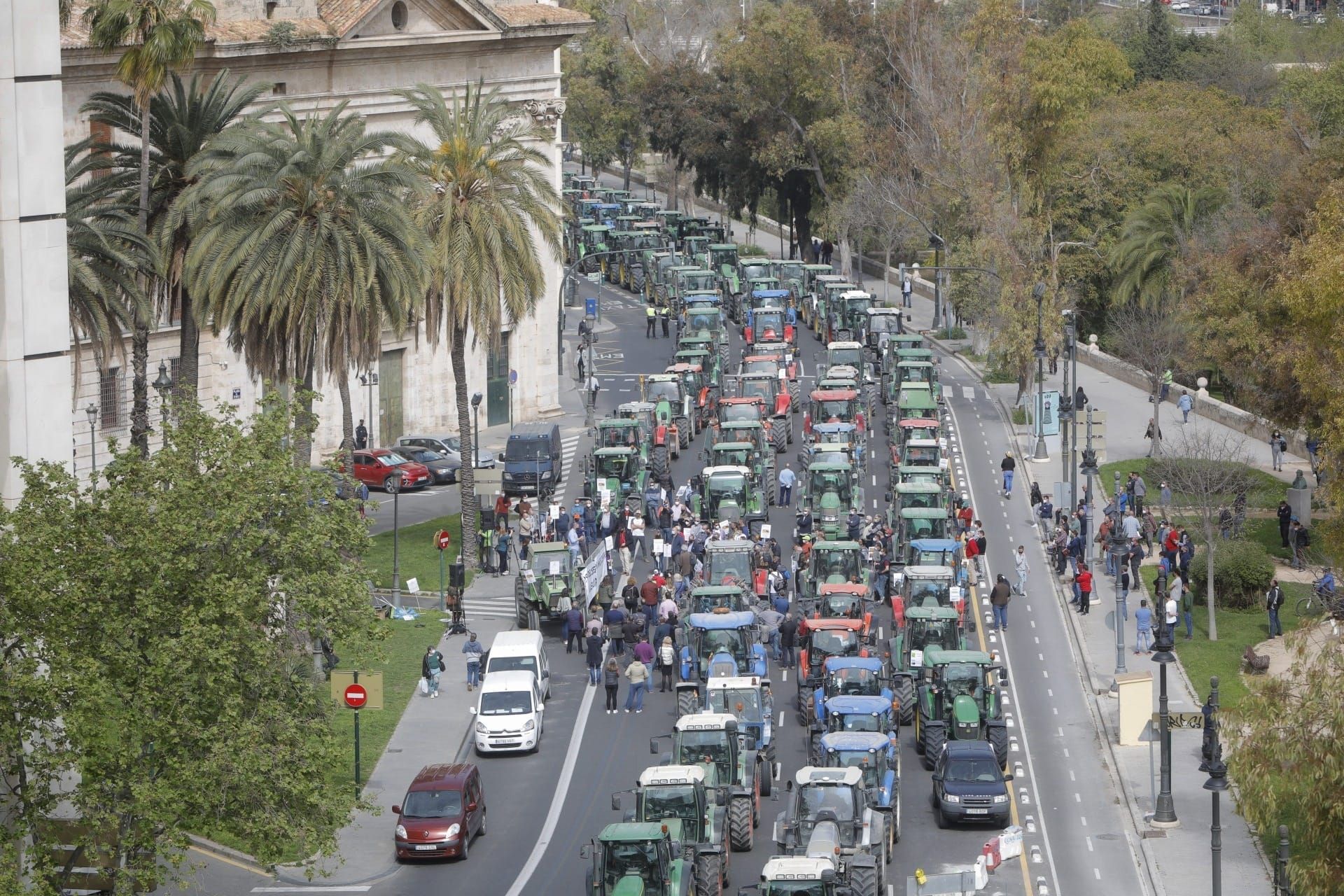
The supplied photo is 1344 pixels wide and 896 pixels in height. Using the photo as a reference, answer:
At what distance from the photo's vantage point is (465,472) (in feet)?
190

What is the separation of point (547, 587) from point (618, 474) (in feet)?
34.5

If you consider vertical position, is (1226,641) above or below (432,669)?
below

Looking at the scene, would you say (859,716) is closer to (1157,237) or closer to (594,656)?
(594,656)

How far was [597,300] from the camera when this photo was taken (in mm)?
89438

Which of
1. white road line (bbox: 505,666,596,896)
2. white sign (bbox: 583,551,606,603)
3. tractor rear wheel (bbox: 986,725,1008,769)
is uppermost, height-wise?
white sign (bbox: 583,551,606,603)

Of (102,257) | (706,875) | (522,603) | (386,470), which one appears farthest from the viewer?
(386,470)

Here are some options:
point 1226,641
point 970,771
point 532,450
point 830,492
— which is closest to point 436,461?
point 532,450

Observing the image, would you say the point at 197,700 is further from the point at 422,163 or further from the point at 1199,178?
the point at 1199,178

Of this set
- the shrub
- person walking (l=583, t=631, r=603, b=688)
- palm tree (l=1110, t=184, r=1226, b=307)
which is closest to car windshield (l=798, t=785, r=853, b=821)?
person walking (l=583, t=631, r=603, b=688)

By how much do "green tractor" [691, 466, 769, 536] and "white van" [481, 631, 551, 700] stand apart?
11.5 m

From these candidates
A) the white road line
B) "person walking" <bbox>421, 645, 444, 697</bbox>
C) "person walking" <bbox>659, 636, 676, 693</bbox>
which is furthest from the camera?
"person walking" <bbox>659, 636, 676, 693</bbox>

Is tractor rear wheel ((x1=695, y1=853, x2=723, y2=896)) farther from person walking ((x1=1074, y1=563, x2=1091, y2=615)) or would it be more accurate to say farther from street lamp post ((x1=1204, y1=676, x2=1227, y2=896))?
person walking ((x1=1074, y1=563, x2=1091, y2=615))

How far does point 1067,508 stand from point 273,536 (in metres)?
Result: 31.6

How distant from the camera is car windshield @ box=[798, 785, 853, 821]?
3631 centimetres
